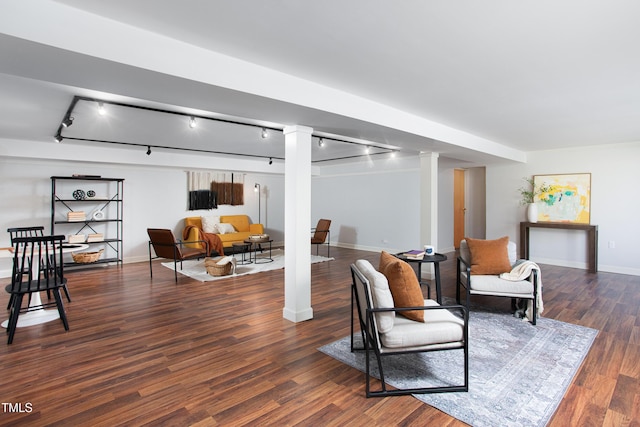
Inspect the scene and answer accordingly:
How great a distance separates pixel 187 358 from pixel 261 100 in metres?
2.24

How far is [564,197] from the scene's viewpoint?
6.75 meters

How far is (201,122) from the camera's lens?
15.6 ft

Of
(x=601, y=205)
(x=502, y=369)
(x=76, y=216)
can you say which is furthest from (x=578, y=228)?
(x=76, y=216)

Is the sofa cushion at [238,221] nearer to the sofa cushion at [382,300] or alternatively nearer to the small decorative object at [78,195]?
the small decorative object at [78,195]

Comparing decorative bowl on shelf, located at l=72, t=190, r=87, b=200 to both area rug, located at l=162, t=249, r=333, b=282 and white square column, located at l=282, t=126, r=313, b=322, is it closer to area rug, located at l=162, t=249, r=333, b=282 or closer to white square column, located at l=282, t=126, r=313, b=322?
area rug, located at l=162, t=249, r=333, b=282

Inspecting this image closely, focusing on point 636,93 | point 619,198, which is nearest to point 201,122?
point 636,93

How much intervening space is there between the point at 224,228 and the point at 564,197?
24.6ft

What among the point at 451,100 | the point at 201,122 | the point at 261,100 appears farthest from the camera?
the point at 201,122

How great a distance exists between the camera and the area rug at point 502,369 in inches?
85.9

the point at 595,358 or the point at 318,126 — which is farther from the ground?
the point at 318,126

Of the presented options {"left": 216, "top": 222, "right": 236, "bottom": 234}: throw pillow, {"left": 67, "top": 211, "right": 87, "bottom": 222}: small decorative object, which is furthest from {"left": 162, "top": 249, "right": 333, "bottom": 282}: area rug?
{"left": 67, "top": 211, "right": 87, "bottom": 222}: small decorative object

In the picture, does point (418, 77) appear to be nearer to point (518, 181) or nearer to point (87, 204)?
point (518, 181)

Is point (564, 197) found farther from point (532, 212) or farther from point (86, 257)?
point (86, 257)

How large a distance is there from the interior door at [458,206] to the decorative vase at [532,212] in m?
2.26
